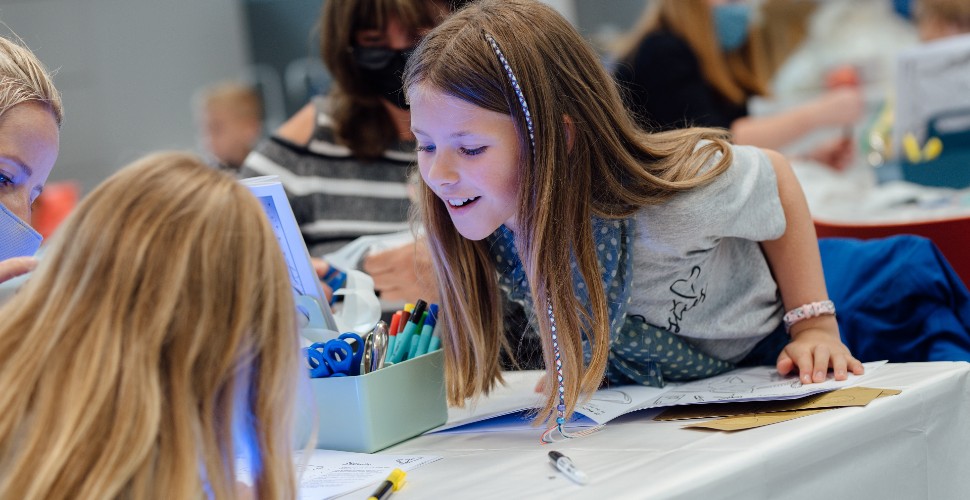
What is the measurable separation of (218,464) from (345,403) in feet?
1.05

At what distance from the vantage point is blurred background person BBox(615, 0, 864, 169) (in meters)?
2.16

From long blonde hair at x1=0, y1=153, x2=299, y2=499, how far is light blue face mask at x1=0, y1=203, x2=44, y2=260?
278 millimetres

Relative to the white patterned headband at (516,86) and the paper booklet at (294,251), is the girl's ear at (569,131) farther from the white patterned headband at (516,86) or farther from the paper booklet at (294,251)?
the paper booklet at (294,251)

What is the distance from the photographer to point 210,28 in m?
5.04

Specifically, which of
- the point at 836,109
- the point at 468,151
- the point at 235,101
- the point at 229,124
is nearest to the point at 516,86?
the point at 468,151

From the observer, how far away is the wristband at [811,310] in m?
1.12

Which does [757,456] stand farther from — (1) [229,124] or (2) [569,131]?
(1) [229,124]

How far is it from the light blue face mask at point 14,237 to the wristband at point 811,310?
2.70ft

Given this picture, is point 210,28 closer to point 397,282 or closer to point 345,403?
point 397,282

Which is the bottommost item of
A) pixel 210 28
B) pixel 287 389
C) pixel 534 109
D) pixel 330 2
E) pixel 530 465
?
pixel 530 465

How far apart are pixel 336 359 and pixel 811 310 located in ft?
1.80

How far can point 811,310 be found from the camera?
1120mm

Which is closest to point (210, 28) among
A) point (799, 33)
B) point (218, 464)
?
point (799, 33)

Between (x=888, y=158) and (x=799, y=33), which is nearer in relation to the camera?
(x=888, y=158)
